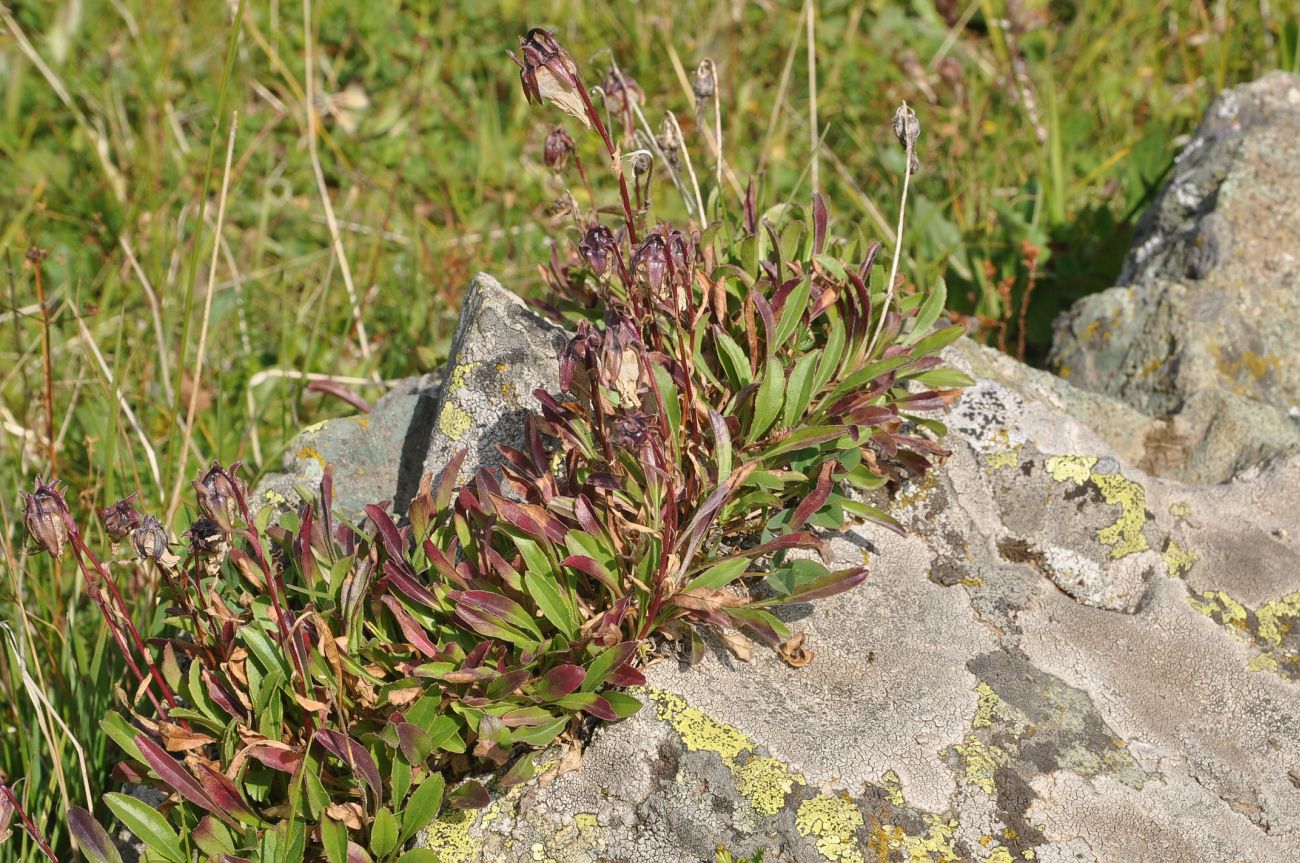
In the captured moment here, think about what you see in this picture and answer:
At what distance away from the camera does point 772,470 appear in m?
3.04

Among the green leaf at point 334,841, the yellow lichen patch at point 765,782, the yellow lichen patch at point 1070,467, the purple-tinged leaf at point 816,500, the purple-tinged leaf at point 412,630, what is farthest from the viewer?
the yellow lichen patch at point 1070,467

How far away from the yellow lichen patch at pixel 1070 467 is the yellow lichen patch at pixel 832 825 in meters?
1.27

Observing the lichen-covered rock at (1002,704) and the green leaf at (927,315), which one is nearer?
the lichen-covered rock at (1002,704)

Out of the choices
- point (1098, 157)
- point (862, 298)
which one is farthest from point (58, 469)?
point (1098, 157)

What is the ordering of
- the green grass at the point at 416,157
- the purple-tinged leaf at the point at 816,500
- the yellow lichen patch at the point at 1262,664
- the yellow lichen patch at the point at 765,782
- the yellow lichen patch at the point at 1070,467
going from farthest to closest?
the green grass at the point at 416,157 → the yellow lichen patch at the point at 1070,467 → the yellow lichen patch at the point at 1262,664 → the purple-tinged leaf at the point at 816,500 → the yellow lichen patch at the point at 765,782

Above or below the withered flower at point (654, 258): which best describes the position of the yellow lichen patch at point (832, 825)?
below

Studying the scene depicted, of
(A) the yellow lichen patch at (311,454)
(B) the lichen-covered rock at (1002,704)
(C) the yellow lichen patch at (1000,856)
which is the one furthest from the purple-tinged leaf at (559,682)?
(A) the yellow lichen patch at (311,454)

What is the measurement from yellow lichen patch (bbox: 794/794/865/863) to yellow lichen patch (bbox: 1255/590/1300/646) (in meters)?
1.29

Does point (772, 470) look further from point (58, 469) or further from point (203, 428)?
point (58, 469)

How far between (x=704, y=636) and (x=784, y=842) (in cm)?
55

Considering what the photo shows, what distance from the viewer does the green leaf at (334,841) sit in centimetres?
247

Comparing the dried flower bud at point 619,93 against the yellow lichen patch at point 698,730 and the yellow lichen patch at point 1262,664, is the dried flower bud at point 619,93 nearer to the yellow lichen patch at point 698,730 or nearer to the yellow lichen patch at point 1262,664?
the yellow lichen patch at point 698,730

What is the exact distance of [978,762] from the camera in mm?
2682

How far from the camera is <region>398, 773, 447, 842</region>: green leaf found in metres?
2.49
